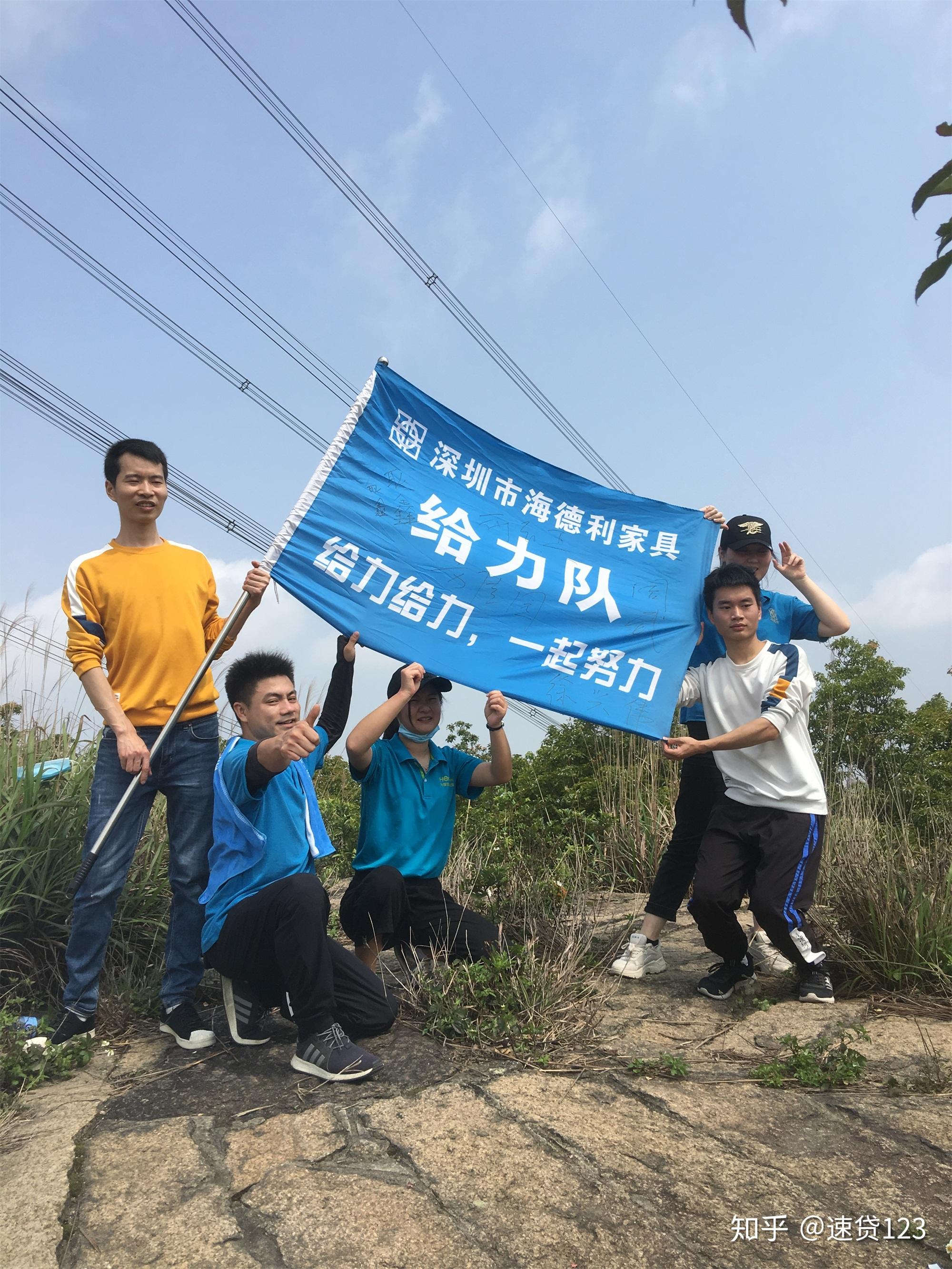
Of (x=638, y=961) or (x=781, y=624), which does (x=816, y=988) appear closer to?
(x=638, y=961)

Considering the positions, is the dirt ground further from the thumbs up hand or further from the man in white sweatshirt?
the thumbs up hand

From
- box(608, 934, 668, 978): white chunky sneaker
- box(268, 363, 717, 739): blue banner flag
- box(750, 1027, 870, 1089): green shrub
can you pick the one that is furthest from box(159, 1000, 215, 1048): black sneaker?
box(750, 1027, 870, 1089): green shrub

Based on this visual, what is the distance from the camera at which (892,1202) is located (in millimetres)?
2309

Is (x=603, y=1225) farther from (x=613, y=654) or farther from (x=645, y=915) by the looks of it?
(x=613, y=654)

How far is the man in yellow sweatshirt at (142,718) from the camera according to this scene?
3371 mm

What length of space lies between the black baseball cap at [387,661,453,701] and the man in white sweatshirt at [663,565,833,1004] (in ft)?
3.21

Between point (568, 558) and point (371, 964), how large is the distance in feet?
6.73

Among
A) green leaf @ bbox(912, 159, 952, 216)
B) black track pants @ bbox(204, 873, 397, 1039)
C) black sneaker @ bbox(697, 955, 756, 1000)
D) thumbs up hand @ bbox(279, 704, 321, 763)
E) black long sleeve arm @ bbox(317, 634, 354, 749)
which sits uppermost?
green leaf @ bbox(912, 159, 952, 216)

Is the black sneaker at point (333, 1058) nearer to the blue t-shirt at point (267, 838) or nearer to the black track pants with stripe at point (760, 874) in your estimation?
the blue t-shirt at point (267, 838)

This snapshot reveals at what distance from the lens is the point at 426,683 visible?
4.02m

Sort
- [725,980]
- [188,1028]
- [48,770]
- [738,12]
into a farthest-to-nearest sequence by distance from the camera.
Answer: [48,770] → [725,980] → [188,1028] → [738,12]

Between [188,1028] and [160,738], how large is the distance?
1071 millimetres

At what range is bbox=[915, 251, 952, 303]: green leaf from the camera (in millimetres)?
948

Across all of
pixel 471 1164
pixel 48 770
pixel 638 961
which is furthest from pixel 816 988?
pixel 48 770
